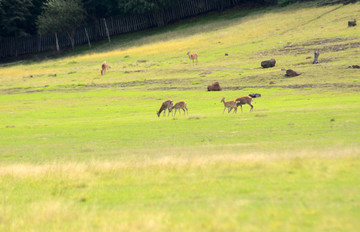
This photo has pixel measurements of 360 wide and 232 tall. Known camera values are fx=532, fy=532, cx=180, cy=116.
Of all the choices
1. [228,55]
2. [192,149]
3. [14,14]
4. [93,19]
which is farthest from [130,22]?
[192,149]

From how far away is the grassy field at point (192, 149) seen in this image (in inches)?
441

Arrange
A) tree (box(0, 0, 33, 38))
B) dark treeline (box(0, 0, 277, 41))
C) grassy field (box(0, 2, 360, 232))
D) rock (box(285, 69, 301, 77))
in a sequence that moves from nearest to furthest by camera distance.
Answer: grassy field (box(0, 2, 360, 232)), rock (box(285, 69, 301, 77)), dark treeline (box(0, 0, 277, 41)), tree (box(0, 0, 33, 38))

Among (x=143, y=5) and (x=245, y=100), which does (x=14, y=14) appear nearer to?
(x=143, y=5)

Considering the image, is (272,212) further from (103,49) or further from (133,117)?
(103,49)

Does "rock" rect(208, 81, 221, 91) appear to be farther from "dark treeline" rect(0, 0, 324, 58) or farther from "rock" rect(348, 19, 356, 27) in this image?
"dark treeline" rect(0, 0, 324, 58)

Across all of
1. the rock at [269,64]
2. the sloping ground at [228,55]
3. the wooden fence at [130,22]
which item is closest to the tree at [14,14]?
the wooden fence at [130,22]

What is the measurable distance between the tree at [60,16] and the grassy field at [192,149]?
3376 centimetres

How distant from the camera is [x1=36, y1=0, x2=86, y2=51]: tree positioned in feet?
299

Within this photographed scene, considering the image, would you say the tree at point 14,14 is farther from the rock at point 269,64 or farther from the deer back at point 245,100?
the deer back at point 245,100

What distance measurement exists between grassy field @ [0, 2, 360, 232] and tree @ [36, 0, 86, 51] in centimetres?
3376

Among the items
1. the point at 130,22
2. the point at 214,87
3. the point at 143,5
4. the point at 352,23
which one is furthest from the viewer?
the point at 130,22

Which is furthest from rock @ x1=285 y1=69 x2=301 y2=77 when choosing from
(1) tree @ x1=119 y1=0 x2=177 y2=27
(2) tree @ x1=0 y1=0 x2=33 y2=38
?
(2) tree @ x1=0 y1=0 x2=33 y2=38

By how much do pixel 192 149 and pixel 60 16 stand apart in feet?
251

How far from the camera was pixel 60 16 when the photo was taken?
91.1 metres
